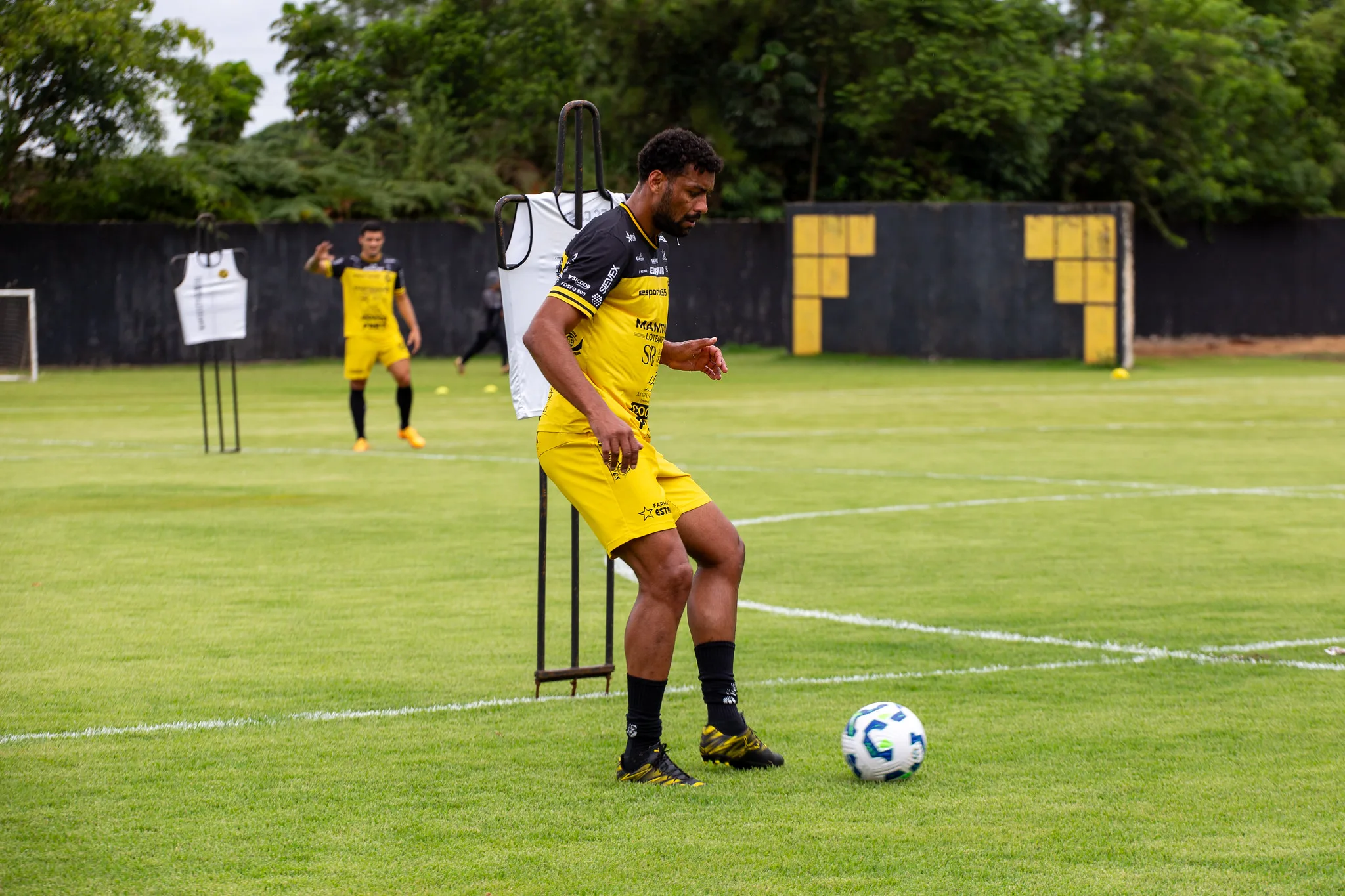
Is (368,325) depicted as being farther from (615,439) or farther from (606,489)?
(615,439)

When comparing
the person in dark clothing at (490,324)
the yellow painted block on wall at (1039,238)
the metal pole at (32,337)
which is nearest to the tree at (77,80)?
the metal pole at (32,337)

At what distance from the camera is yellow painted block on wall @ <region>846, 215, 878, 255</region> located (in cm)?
3300

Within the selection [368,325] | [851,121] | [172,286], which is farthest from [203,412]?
[851,121]

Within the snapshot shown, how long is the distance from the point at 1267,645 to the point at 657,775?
3387 millimetres

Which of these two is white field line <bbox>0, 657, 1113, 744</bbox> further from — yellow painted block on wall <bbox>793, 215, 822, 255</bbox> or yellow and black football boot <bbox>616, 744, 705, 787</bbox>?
yellow painted block on wall <bbox>793, 215, 822, 255</bbox>

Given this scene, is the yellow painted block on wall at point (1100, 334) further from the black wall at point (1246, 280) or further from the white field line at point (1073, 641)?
the white field line at point (1073, 641)

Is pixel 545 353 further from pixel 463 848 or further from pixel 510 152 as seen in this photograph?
pixel 510 152

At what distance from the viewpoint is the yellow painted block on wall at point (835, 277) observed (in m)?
33.4

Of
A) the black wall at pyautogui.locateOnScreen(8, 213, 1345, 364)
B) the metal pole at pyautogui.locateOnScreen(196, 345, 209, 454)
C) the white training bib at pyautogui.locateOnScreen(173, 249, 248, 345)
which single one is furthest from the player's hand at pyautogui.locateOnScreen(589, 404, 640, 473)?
the black wall at pyautogui.locateOnScreen(8, 213, 1345, 364)

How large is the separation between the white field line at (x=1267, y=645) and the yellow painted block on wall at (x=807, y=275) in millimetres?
26483

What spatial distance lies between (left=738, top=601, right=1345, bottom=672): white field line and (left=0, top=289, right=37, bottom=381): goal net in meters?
25.3

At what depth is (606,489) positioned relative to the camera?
5.27m

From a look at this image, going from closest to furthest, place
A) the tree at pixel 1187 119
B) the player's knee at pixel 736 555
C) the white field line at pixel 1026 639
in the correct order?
the player's knee at pixel 736 555 < the white field line at pixel 1026 639 < the tree at pixel 1187 119

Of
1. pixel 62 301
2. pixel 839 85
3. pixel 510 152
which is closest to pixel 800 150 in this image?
pixel 839 85
